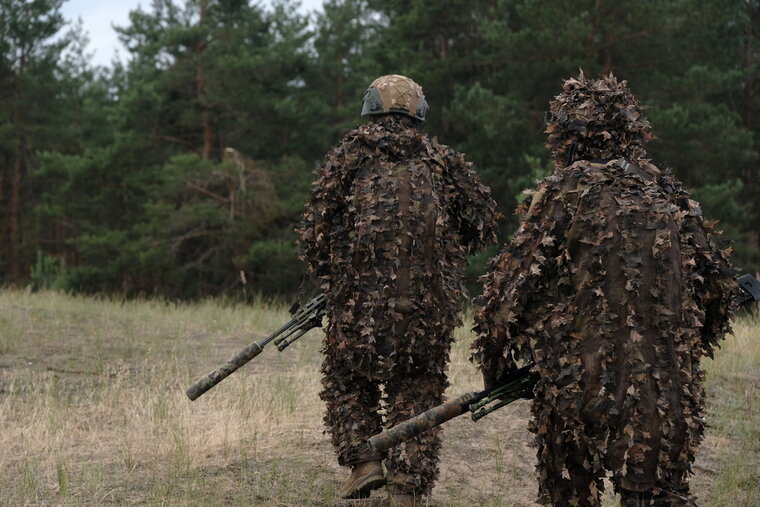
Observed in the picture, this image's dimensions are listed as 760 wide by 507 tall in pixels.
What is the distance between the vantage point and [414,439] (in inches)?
193

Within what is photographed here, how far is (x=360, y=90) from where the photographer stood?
71.9 feet

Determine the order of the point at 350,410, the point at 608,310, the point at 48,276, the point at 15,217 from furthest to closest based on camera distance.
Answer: the point at 15,217
the point at 48,276
the point at 350,410
the point at 608,310

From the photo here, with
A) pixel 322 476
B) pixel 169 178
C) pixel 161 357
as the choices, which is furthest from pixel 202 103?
pixel 322 476

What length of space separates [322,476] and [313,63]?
69.4 ft

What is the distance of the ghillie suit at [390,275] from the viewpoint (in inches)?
193

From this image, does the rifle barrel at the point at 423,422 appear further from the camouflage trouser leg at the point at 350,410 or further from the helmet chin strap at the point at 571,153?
the camouflage trouser leg at the point at 350,410

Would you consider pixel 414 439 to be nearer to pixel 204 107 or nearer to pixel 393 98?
pixel 393 98

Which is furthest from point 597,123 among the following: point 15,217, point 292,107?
point 15,217

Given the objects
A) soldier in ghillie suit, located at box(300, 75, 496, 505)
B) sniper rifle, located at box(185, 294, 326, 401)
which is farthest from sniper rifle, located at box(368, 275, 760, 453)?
sniper rifle, located at box(185, 294, 326, 401)

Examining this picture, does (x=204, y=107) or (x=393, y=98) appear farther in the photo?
(x=204, y=107)

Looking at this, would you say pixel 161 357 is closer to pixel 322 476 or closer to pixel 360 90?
pixel 322 476

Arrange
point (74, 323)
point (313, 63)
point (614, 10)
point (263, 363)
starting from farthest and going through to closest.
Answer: point (313, 63) < point (614, 10) < point (74, 323) < point (263, 363)

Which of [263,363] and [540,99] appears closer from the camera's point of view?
[263,363]

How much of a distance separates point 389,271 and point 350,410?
875 mm
